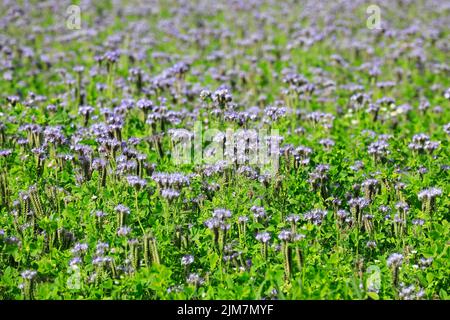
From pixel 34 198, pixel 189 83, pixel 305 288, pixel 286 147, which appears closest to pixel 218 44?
pixel 189 83

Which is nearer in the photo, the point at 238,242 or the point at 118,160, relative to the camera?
the point at 238,242

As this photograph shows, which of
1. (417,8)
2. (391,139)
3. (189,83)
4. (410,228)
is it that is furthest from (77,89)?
(417,8)

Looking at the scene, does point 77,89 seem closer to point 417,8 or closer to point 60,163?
point 60,163

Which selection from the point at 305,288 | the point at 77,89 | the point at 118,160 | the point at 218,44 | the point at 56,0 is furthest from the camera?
the point at 56,0

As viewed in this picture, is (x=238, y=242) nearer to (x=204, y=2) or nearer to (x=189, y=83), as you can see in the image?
(x=189, y=83)

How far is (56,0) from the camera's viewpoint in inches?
585

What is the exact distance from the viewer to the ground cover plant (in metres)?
5.16

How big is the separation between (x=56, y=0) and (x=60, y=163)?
30.2 ft

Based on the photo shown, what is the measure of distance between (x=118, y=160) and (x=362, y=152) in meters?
2.41

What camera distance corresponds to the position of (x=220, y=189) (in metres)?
5.96

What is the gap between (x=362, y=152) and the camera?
7031mm

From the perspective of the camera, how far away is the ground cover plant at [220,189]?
516 centimetres

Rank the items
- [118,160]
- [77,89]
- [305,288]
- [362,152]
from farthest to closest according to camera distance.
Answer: [77,89]
[362,152]
[118,160]
[305,288]

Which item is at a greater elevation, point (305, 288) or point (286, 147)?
point (286, 147)
